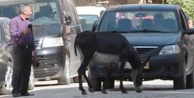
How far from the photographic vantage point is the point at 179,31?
16469 millimetres

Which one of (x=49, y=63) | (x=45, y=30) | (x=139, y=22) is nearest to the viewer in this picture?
(x=139, y=22)

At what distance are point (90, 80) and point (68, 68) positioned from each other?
4602 mm

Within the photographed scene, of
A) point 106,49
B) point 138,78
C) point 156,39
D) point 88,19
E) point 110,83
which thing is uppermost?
point 106,49

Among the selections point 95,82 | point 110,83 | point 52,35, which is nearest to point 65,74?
point 52,35

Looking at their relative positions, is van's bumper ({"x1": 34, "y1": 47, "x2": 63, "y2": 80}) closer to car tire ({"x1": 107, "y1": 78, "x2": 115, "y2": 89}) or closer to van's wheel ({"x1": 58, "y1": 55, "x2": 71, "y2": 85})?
van's wheel ({"x1": 58, "y1": 55, "x2": 71, "y2": 85})

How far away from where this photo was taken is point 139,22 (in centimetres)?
1666

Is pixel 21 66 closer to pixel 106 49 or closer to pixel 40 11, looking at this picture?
pixel 106 49

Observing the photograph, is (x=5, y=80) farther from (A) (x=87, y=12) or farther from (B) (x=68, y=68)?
(A) (x=87, y=12)

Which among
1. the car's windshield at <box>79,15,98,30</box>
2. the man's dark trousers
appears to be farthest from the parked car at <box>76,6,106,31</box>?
the man's dark trousers

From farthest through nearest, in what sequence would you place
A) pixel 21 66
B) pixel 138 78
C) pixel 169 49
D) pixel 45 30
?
pixel 45 30 < pixel 21 66 < pixel 169 49 < pixel 138 78

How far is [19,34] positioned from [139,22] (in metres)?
2.63

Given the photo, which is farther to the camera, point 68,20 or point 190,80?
point 68,20

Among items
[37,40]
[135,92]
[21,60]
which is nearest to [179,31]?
[135,92]

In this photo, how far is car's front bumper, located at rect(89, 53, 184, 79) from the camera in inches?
599
